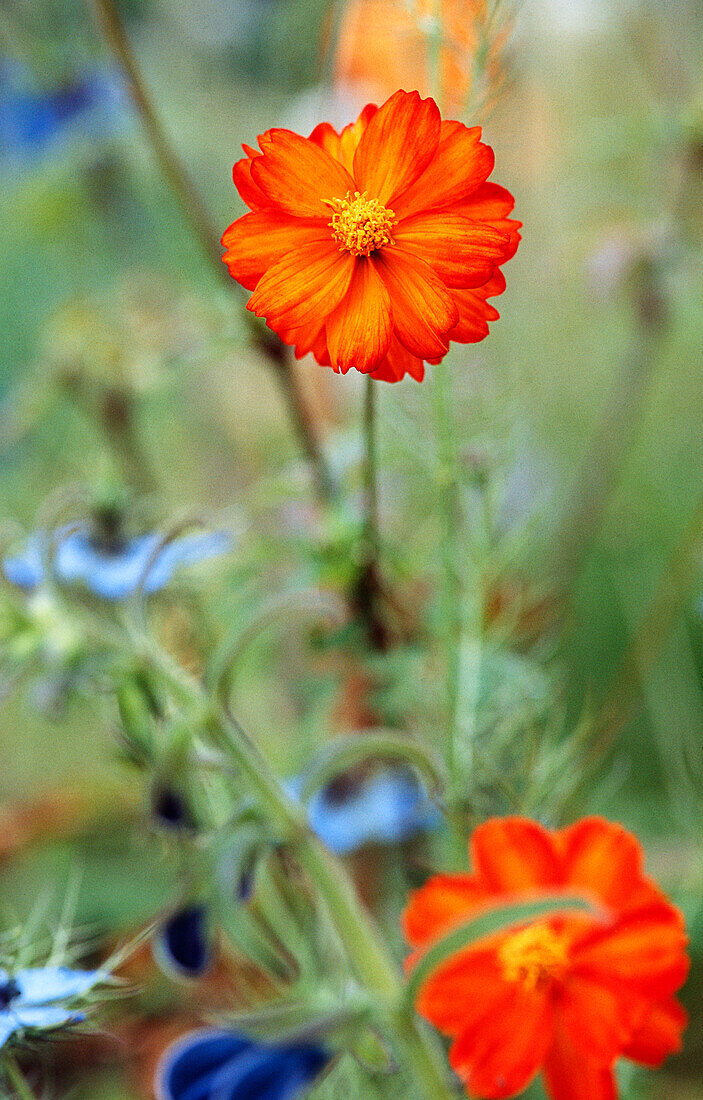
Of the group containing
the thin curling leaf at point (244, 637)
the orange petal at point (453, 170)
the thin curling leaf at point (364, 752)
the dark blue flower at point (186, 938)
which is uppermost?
the orange petal at point (453, 170)

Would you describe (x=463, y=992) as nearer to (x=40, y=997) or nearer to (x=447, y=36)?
(x=40, y=997)

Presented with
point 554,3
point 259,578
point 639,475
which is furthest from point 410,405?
point 639,475

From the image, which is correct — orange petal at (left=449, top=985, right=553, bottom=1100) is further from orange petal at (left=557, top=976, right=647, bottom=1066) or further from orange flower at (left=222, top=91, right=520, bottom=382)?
orange flower at (left=222, top=91, right=520, bottom=382)

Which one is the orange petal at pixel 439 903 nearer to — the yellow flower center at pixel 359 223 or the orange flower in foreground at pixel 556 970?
the orange flower in foreground at pixel 556 970

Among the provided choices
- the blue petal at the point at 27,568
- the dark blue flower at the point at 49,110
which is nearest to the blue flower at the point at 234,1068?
the blue petal at the point at 27,568

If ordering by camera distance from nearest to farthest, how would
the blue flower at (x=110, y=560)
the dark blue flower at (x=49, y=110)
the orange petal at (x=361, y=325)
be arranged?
the orange petal at (x=361, y=325)
the blue flower at (x=110, y=560)
the dark blue flower at (x=49, y=110)
